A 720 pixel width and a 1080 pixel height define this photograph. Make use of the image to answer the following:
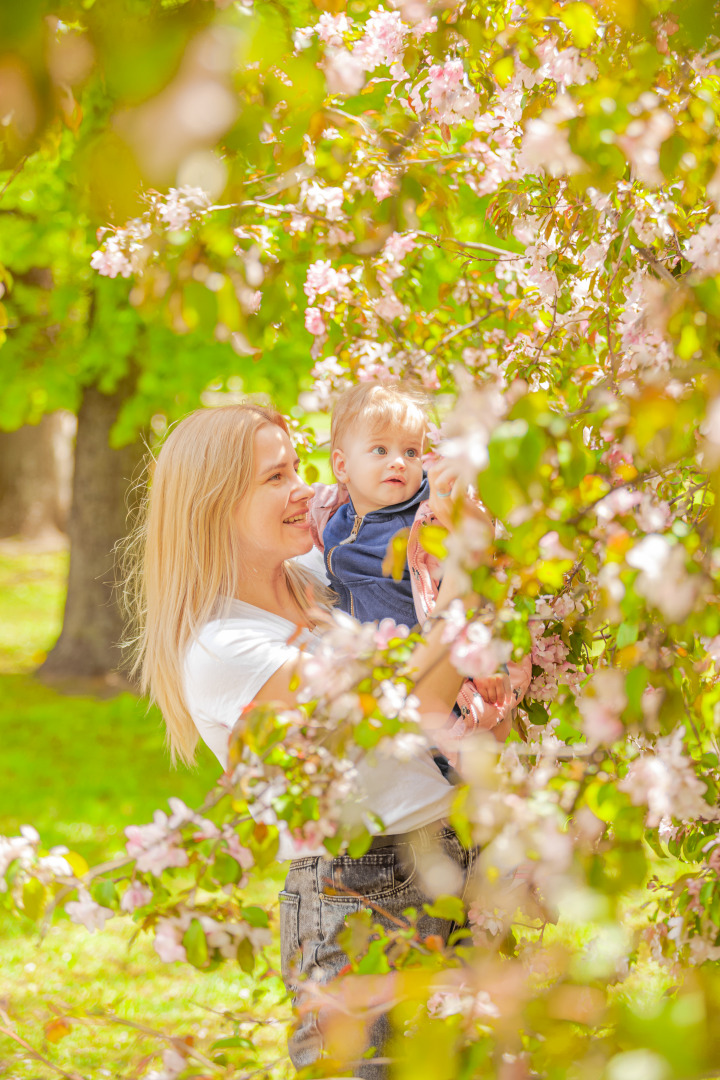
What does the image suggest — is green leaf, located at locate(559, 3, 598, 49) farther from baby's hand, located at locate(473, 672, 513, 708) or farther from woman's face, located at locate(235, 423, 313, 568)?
baby's hand, located at locate(473, 672, 513, 708)

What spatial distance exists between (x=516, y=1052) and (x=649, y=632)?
60 cm

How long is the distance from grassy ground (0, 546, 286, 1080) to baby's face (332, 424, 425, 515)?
1.30 meters

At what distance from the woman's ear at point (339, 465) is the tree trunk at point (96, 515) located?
5.83 m

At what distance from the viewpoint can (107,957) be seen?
5.07 metres

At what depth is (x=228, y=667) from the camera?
2.15m

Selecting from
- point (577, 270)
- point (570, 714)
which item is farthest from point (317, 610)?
point (577, 270)

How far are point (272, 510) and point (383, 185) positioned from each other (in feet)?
3.25

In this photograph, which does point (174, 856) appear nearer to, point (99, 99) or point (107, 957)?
point (107, 957)

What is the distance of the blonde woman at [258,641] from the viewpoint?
7.07 ft

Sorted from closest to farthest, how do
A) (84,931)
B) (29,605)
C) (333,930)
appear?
(333,930) → (84,931) → (29,605)

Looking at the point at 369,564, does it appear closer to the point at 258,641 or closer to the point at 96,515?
the point at 258,641

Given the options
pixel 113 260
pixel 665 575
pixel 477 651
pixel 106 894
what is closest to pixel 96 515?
pixel 113 260

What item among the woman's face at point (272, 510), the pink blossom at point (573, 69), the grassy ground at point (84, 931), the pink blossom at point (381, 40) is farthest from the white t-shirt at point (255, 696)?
the pink blossom at point (381, 40)

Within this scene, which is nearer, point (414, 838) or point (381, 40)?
point (414, 838)
